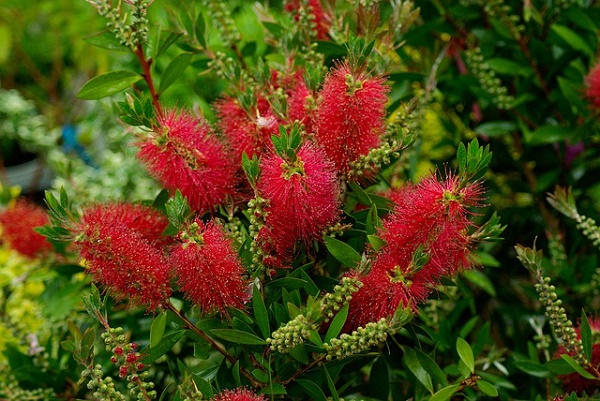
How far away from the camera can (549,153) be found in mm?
833

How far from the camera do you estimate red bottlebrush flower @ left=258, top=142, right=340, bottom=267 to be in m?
0.46

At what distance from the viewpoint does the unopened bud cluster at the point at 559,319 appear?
0.53 meters

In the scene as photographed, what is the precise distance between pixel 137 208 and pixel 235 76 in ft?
0.44

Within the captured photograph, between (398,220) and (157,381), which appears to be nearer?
(398,220)

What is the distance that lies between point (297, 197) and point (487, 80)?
38cm

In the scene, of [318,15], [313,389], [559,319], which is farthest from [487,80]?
[313,389]

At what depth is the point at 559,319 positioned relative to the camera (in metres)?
0.53

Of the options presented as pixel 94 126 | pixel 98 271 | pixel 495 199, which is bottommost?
pixel 94 126

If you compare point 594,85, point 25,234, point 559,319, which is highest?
point 594,85

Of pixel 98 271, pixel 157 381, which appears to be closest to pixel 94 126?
pixel 157 381

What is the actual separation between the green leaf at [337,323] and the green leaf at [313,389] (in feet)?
0.13

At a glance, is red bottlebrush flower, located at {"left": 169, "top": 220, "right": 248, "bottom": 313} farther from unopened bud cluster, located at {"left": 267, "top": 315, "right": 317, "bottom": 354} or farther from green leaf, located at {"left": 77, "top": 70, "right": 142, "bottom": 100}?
green leaf, located at {"left": 77, "top": 70, "right": 142, "bottom": 100}

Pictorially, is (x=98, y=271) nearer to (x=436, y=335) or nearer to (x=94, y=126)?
(x=436, y=335)

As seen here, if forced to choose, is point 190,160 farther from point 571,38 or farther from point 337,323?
point 571,38
